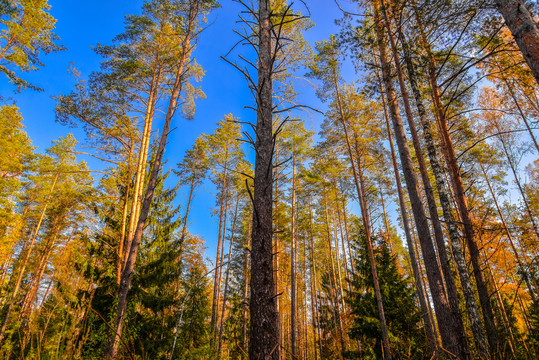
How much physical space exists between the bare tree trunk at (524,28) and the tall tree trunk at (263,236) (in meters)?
2.97

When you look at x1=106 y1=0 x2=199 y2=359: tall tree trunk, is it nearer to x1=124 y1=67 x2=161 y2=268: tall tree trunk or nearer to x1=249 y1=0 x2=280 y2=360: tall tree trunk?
x1=124 y1=67 x2=161 y2=268: tall tree trunk

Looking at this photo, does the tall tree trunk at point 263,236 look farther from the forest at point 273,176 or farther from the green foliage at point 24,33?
the green foliage at point 24,33

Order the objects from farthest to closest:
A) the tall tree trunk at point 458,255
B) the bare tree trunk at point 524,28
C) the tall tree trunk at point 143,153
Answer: the tall tree trunk at point 143,153 < the tall tree trunk at point 458,255 < the bare tree trunk at point 524,28

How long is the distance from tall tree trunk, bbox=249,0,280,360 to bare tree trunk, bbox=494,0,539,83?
2966 mm

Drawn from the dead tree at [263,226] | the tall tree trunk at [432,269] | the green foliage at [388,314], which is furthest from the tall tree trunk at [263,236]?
the green foliage at [388,314]

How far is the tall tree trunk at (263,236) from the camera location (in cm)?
203

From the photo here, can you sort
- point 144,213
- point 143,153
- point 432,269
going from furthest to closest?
1. point 143,153
2. point 144,213
3. point 432,269

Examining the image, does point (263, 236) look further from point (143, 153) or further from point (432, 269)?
point (143, 153)

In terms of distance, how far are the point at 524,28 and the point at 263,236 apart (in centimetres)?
383

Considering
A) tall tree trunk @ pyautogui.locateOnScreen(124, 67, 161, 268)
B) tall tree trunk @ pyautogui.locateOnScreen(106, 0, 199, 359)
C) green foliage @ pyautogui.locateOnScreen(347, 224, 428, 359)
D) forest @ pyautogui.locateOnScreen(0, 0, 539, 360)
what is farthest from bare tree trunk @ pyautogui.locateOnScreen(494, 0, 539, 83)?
tall tree trunk @ pyautogui.locateOnScreen(124, 67, 161, 268)

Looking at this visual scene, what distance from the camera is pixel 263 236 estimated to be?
2361 millimetres

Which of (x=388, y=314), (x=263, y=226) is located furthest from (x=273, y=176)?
(x=388, y=314)

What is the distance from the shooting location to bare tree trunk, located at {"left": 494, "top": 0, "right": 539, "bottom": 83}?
2541mm

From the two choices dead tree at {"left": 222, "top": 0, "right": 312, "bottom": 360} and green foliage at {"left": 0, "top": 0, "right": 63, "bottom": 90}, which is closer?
dead tree at {"left": 222, "top": 0, "right": 312, "bottom": 360}
